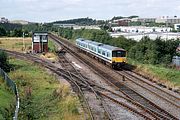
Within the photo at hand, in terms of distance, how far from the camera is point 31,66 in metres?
46.2

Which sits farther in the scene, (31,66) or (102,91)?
(31,66)

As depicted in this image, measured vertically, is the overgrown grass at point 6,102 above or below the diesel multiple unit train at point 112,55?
below

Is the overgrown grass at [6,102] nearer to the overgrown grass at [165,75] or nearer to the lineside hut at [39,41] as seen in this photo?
the overgrown grass at [165,75]

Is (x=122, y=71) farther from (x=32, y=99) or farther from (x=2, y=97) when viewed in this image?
(x=2, y=97)

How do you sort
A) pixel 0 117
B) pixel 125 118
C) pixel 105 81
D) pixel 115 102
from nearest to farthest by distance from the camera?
pixel 0 117 < pixel 125 118 < pixel 115 102 < pixel 105 81

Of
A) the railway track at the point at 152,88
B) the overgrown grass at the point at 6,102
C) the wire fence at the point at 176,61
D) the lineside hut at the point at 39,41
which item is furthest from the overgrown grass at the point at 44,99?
the lineside hut at the point at 39,41

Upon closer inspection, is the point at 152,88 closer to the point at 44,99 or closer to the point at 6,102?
the point at 44,99

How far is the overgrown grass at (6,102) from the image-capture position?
20528 mm

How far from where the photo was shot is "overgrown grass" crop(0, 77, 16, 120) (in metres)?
20.5

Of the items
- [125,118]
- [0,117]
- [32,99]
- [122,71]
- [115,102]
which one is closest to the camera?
[0,117]

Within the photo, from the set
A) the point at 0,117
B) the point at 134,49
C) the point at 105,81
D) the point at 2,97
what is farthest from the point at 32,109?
the point at 134,49

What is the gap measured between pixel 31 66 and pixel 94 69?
8625mm

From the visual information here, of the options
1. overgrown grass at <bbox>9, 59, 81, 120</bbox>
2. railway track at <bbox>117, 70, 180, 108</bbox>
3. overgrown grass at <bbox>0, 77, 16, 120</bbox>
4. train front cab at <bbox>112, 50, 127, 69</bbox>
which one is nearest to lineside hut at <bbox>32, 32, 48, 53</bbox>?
train front cab at <bbox>112, 50, 127, 69</bbox>

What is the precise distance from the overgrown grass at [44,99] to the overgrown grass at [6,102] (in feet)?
1.95
